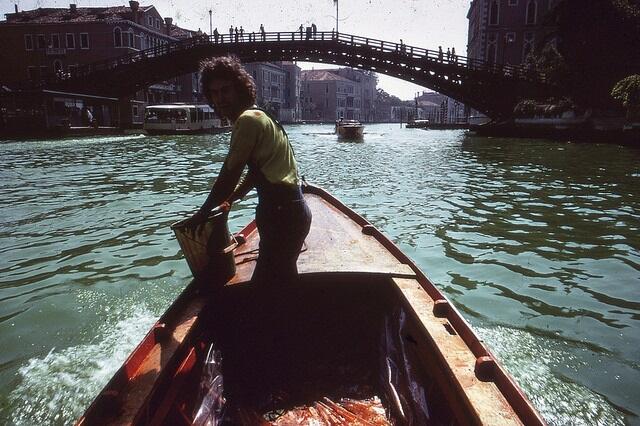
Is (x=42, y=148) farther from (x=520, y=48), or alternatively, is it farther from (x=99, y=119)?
(x=520, y=48)

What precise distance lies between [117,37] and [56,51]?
669 centimetres

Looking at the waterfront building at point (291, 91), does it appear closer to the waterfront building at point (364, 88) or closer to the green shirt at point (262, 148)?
the waterfront building at point (364, 88)

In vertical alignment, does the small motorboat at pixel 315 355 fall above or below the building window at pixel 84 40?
below

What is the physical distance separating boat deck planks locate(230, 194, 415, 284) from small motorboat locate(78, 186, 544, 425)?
0.02 meters

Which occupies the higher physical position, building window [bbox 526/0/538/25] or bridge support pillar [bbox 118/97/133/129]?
building window [bbox 526/0/538/25]

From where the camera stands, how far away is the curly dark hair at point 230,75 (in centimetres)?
243

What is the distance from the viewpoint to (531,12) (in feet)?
151

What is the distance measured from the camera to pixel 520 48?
47062mm

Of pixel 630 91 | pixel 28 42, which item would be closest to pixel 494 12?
pixel 630 91

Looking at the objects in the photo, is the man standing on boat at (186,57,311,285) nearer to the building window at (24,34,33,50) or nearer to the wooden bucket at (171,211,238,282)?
the wooden bucket at (171,211,238,282)

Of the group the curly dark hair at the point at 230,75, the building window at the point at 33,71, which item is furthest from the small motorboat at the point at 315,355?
the building window at the point at 33,71

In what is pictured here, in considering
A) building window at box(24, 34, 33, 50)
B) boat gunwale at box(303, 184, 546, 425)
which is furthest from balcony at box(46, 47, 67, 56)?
boat gunwale at box(303, 184, 546, 425)

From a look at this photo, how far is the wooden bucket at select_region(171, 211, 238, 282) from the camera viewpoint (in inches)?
104

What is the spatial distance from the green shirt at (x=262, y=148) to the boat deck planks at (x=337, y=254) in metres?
0.93
